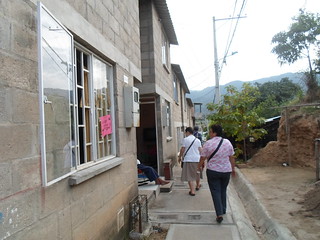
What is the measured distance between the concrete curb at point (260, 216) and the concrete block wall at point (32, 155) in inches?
97.8

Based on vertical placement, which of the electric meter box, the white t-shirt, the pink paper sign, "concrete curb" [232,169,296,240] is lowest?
"concrete curb" [232,169,296,240]

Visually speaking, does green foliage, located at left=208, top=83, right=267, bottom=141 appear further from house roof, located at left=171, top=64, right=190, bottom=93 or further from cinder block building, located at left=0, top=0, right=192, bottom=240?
cinder block building, located at left=0, top=0, right=192, bottom=240

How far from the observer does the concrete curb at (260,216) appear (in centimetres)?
433

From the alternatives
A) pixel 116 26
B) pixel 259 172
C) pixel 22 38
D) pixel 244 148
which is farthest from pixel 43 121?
pixel 244 148

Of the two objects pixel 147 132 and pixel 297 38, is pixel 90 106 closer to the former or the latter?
pixel 147 132

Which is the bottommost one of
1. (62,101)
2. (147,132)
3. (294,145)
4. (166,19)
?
(294,145)

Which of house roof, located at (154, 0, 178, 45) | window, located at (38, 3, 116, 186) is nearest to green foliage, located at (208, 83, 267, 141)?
house roof, located at (154, 0, 178, 45)

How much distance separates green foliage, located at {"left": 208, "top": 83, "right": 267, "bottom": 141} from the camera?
38.3ft

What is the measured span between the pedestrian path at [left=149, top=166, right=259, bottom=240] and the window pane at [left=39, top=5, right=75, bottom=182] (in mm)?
2463

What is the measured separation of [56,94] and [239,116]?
10.1 meters

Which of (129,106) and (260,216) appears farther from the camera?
(260,216)

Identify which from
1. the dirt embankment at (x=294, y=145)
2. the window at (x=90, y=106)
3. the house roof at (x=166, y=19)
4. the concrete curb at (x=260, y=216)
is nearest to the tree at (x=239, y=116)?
the dirt embankment at (x=294, y=145)

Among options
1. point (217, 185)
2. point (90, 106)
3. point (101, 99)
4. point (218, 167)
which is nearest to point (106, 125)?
point (101, 99)

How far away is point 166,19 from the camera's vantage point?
1018 centimetres
